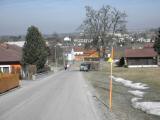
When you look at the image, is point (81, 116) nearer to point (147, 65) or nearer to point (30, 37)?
point (30, 37)

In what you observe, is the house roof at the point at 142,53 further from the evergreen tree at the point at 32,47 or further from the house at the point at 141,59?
the evergreen tree at the point at 32,47

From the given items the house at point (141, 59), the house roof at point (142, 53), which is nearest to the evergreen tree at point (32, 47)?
the house at point (141, 59)

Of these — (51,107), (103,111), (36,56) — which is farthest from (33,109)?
(36,56)

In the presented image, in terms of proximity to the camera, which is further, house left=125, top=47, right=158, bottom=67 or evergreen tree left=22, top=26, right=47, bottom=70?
house left=125, top=47, right=158, bottom=67

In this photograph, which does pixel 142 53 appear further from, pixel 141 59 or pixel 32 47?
pixel 32 47

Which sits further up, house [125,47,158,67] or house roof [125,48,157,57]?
house roof [125,48,157,57]

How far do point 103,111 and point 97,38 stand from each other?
8102 cm

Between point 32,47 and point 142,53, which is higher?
point 32,47

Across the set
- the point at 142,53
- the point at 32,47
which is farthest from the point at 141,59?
the point at 32,47

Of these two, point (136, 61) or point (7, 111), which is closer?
point (7, 111)

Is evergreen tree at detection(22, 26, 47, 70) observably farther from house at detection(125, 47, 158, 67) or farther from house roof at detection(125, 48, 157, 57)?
house roof at detection(125, 48, 157, 57)

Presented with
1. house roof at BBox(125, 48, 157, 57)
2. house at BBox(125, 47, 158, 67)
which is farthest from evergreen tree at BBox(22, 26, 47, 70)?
house roof at BBox(125, 48, 157, 57)

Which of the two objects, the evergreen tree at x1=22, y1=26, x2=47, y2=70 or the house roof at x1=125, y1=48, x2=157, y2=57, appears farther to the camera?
the house roof at x1=125, y1=48, x2=157, y2=57

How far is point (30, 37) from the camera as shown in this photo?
207 ft
